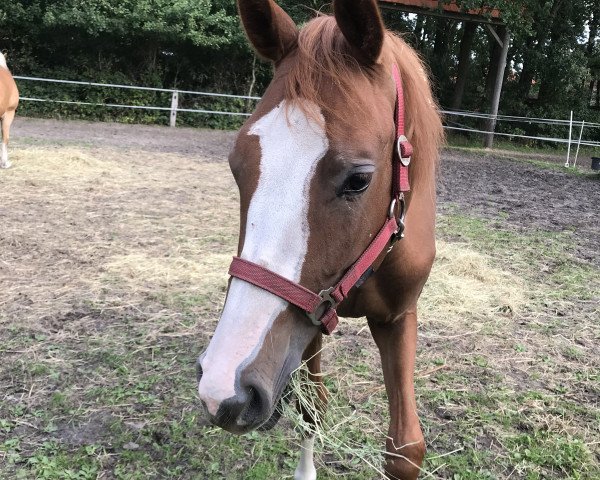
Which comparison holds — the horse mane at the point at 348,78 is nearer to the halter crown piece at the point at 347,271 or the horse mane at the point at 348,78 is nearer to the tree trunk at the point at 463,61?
the halter crown piece at the point at 347,271

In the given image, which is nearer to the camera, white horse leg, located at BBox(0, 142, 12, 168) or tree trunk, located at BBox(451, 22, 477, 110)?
white horse leg, located at BBox(0, 142, 12, 168)

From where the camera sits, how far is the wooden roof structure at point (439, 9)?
46.2 feet

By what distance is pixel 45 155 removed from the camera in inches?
324

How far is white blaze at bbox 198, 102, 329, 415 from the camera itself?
120cm

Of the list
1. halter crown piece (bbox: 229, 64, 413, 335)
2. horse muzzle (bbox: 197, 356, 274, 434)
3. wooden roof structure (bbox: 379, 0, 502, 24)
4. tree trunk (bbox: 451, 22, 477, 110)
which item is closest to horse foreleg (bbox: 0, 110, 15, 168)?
halter crown piece (bbox: 229, 64, 413, 335)

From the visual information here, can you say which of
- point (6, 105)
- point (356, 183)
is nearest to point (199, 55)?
point (6, 105)

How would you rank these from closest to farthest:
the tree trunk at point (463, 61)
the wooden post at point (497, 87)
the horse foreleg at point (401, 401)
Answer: the horse foreleg at point (401, 401)
the wooden post at point (497, 87)
the tree trunk at point (463, 61)

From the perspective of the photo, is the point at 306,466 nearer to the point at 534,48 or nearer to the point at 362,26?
the point at 362,26

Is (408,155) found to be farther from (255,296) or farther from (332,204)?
(255,296)

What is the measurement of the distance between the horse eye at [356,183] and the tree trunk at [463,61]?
1722 centimetres

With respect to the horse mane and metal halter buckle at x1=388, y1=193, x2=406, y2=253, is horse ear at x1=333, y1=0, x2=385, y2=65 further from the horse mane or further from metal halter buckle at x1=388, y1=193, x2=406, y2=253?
metal halter buckle at x1=388, y1=193, x2=406, y2=253

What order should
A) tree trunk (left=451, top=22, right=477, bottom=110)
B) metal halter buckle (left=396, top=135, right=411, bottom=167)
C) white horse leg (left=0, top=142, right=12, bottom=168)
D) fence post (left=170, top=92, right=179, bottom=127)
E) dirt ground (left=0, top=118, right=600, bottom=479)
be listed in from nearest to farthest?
metal halter buckle (left=396, top=135, right=411, bottom=167) → dirt ground (left=0, top=118, right=600, bottom=479) → white horse leg (left=0, top=142, right=12, bottom=168) → fence post (left=170, top=92, right=179, bottom=127) → tree trunk (left=451, top=22, right=477, bottom=110)

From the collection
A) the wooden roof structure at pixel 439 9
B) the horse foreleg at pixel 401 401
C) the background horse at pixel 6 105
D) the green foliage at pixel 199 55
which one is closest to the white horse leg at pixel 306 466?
the horse foreleg at pixel 401 401

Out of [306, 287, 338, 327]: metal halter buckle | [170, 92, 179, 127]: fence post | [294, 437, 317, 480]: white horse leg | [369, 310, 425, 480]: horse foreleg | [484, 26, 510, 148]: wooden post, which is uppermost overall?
[484, 26, 510, 148]: wooden post
